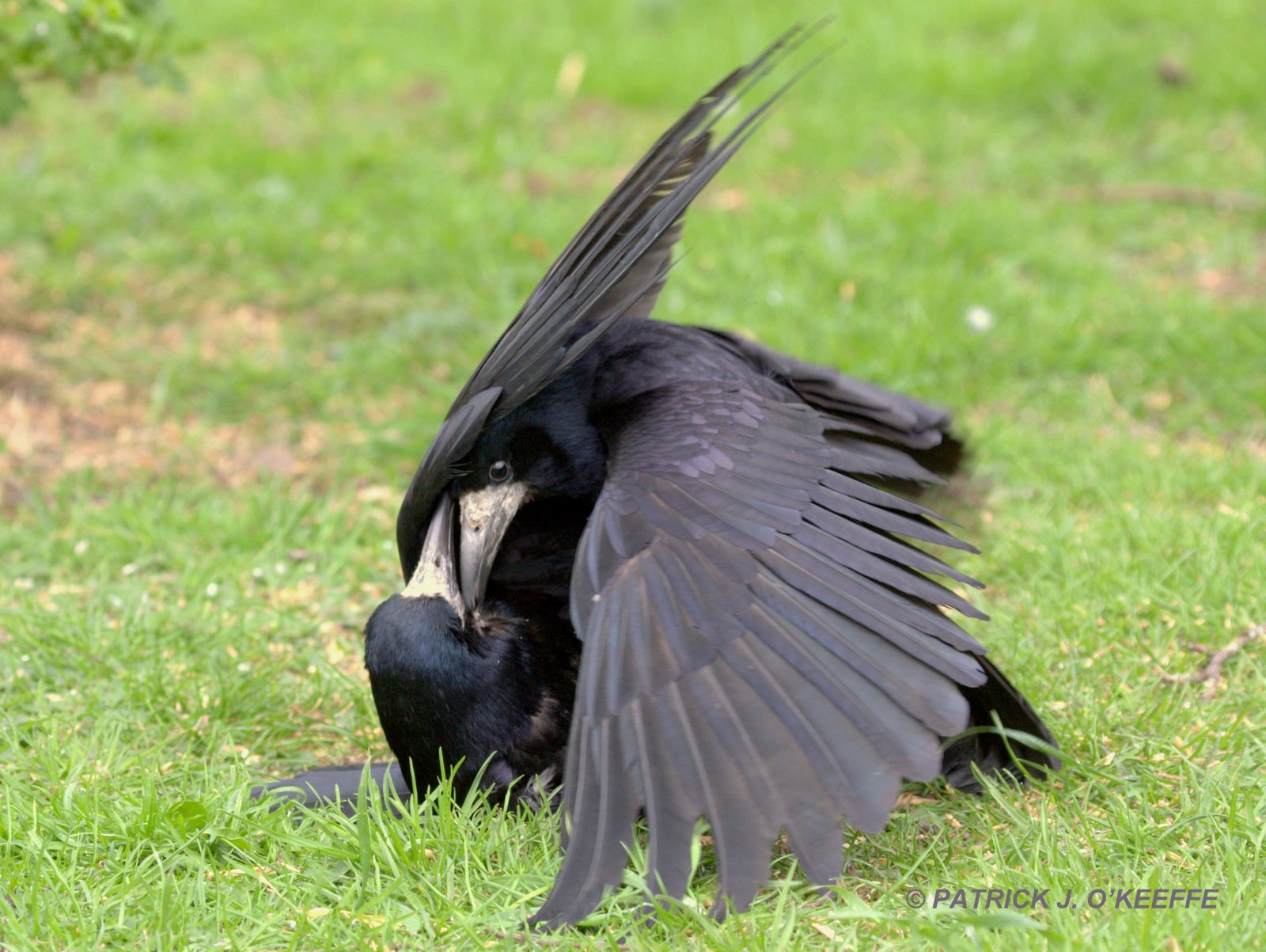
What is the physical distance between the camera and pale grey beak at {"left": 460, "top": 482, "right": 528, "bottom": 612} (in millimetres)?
2727

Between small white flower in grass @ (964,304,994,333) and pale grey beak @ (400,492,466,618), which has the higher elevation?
small white flower in grass @ (964,304,994,333)

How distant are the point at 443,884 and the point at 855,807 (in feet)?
2.38

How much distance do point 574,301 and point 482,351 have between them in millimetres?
2076

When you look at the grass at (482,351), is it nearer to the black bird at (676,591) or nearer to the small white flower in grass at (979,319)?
the small white flower in grass at (979,319)

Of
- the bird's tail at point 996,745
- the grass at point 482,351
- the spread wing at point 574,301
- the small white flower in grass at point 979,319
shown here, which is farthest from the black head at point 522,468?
the small white flower in grass at point 979,319

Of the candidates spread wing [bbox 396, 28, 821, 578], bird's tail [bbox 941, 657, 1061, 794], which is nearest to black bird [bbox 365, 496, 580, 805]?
spread wing [bbox 396, 28, 821, 578]

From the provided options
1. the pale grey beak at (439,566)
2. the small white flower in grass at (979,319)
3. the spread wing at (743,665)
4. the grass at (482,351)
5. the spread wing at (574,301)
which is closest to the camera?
the spread wing at (743,665)

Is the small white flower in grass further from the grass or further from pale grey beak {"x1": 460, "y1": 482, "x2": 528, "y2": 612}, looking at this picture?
pale grey beak {"x1": 460, "y1": 482, "x2": 528, "y2": 612}

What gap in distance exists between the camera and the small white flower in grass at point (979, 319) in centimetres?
471

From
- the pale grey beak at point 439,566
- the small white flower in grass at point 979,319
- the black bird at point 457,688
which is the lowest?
the black bird at point 457,688

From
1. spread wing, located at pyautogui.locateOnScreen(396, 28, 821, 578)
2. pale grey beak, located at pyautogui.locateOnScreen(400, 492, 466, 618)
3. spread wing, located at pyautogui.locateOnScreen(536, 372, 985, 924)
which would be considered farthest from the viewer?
pale grey beak, located at pyautogui.locateOnScreen(400, 492, 466, 618)

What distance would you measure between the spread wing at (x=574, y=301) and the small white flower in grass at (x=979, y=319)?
84.0 inches

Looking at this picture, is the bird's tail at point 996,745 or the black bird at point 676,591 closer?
the black bird at point 676,591

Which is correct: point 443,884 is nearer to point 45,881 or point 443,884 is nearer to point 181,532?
point 45,881
